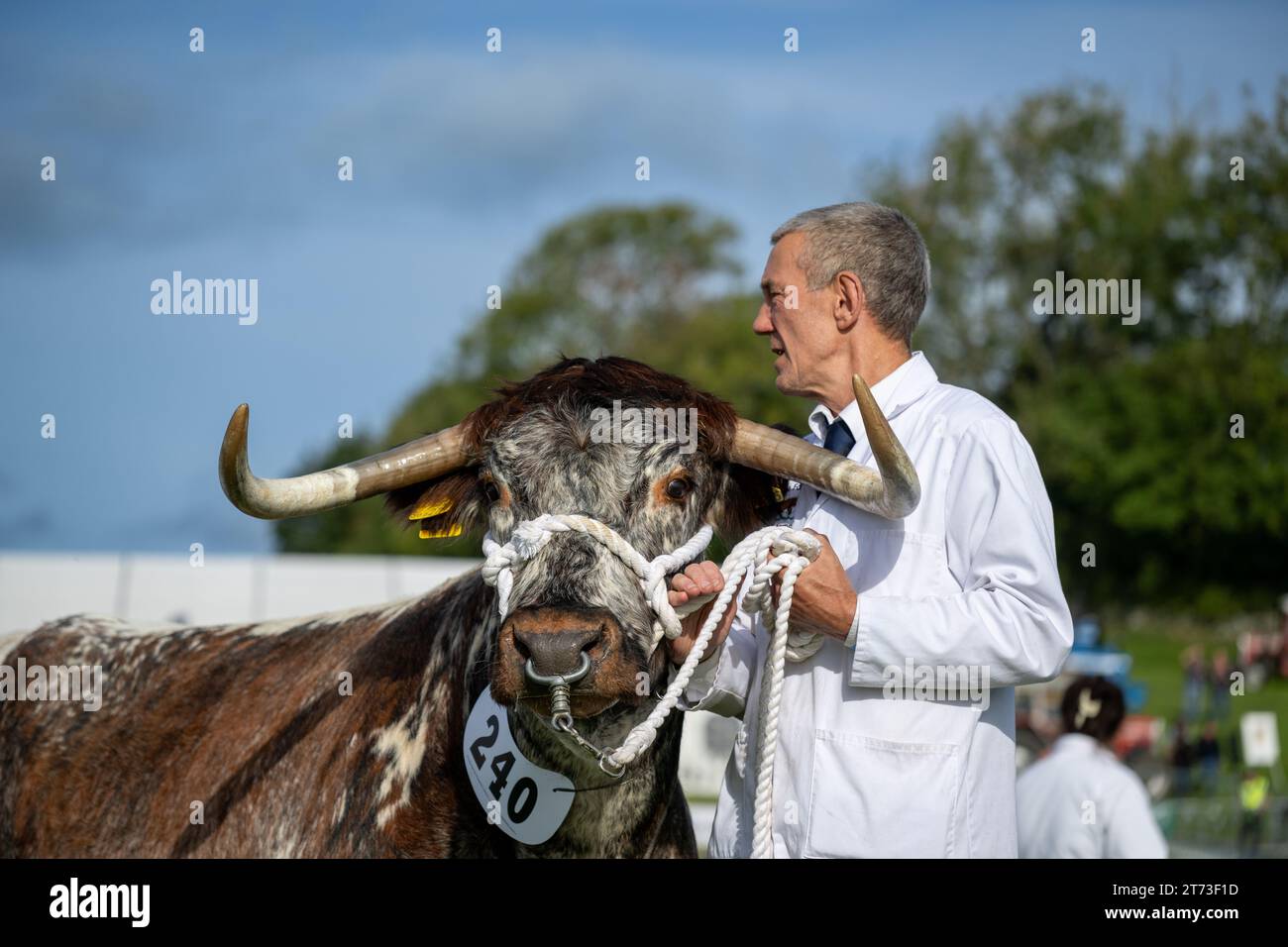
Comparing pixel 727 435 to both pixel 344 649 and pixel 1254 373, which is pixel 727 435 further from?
pixel 1254 373

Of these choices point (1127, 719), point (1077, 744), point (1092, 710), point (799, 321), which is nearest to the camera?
point (799, 321)

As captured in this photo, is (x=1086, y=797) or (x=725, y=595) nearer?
(x=725, y=595)

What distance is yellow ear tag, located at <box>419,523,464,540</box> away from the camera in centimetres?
447

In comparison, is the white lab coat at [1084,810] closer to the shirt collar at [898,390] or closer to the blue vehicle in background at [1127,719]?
the shirt collar at [898,390]

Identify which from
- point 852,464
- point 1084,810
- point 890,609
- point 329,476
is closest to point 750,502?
point 852,464

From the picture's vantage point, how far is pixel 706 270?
53938 mm

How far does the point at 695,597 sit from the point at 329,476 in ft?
3.73

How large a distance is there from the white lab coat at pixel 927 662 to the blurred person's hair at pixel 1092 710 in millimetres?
3754

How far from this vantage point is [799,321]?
13.4ft

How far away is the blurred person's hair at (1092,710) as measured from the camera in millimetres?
7336

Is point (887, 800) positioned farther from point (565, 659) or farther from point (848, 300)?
point (848, 300)

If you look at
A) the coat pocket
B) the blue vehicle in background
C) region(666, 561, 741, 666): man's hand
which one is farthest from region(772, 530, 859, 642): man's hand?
the blue vehicle in background

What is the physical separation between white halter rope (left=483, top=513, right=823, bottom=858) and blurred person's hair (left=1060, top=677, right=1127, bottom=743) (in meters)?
4.10
